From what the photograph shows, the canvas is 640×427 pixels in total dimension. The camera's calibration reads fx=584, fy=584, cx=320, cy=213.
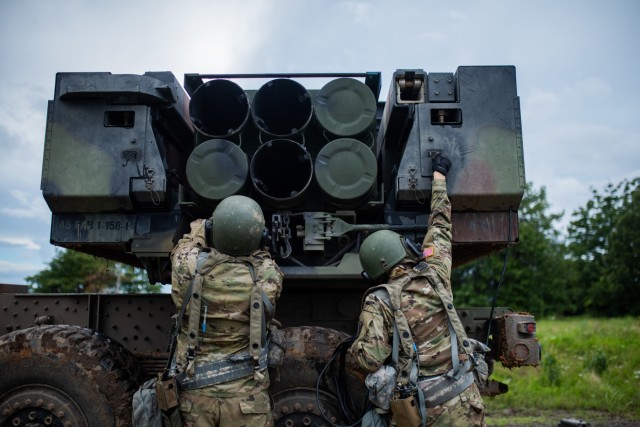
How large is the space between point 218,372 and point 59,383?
1255mm

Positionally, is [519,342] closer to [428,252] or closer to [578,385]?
[428,252]

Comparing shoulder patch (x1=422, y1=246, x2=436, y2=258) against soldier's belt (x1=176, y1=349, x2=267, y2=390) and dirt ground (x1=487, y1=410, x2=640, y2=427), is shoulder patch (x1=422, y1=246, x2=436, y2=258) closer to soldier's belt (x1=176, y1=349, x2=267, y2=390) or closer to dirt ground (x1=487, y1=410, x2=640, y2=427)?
soldier's belt (x1=176, y1=349, x2=267, y2=390)

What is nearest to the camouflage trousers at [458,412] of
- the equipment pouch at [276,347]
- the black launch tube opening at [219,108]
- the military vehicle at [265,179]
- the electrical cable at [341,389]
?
the electrical cable at [341,389]

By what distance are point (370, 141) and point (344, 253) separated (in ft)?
2.89

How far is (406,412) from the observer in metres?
3.33

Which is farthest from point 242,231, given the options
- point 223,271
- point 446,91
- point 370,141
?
point 446,91

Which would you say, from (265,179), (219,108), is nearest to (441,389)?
(265,179)

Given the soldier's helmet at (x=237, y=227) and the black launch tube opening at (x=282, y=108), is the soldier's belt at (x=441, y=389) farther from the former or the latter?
the black launch tube opening at (x=282, y=108)

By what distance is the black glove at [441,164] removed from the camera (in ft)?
13.3

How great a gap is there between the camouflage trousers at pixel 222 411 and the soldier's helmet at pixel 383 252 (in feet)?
3.50

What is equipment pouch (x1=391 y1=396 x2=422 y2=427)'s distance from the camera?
3332 millimetres

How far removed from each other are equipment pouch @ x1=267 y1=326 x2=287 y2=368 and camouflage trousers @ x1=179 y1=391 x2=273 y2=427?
0.80 ft

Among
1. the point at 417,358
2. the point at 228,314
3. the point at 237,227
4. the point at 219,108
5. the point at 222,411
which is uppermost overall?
the point at 219,108

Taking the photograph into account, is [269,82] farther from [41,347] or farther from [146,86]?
[41,347]
